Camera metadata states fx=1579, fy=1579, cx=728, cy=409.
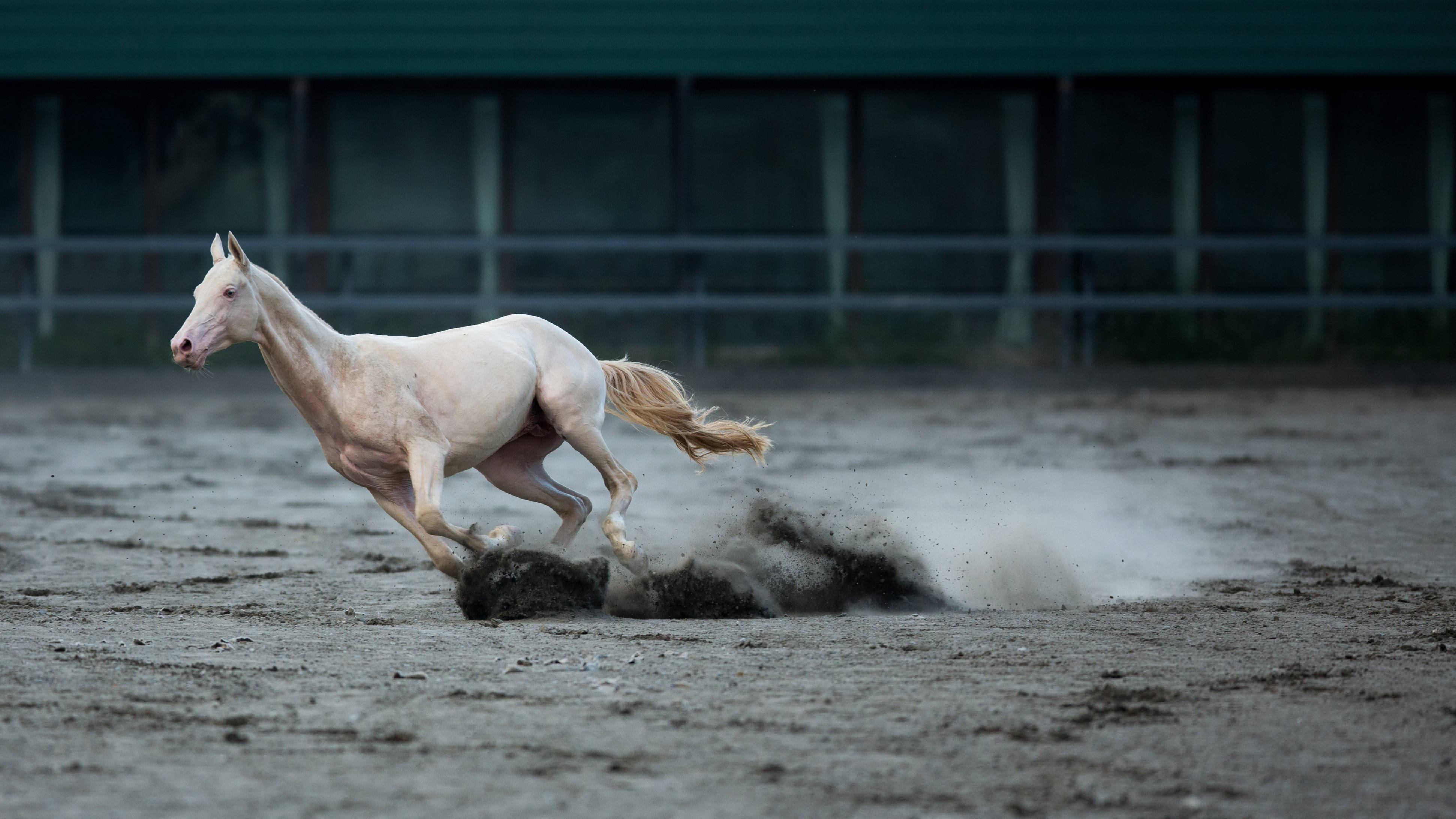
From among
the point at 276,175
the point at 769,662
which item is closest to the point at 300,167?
the point at 276,175

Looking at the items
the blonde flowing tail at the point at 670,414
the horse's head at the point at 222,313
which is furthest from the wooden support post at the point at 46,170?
the horse's head at the point at 222,313

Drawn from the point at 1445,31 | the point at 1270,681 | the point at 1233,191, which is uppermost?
the point at 1445,31

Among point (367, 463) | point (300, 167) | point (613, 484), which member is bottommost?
point (613, 484)

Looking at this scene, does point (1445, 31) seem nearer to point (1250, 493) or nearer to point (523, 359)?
point (1250, 493)

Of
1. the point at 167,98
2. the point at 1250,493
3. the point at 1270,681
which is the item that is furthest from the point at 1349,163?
the point at 1270,681

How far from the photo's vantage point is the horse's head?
5645mm

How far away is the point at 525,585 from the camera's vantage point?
6152 millimetres

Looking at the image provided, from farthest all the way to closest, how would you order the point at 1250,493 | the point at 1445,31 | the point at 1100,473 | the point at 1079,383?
1. the point at 1445,31
2. the point at 1079,383
3. the point at 1100,473
4. the point at 1250,493

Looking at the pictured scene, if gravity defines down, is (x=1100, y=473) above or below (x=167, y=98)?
below

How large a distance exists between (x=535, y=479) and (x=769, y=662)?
2.15 m

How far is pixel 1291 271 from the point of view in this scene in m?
18.8

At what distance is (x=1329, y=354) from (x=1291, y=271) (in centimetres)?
139

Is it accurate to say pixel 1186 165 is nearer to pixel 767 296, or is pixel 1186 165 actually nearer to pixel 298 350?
pixel 767 296

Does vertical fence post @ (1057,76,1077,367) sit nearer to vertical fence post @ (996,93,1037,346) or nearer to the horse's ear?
vertical fence post @ (996,93,1037,346)
